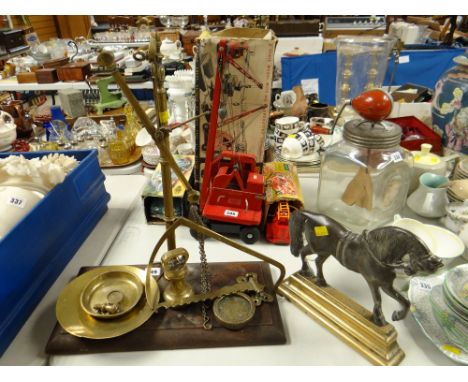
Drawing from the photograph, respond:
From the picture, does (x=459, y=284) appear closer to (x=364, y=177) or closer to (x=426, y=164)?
(x=364, y=177)

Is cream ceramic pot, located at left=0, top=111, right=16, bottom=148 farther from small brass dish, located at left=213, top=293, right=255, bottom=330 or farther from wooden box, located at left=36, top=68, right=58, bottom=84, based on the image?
small brass dish, located at left=213, top=293, right=255, bottom=330

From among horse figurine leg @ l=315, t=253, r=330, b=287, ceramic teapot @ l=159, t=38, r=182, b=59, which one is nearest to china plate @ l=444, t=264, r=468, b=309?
horse figurine leg @ l=315, t=253, r=330, b=287

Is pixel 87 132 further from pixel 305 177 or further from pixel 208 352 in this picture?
pixel 208 352

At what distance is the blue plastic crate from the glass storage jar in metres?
0.62

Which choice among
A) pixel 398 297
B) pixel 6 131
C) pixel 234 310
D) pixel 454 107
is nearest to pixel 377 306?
pixel 398 297

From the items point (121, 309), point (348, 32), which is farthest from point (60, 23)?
point (121, 309)

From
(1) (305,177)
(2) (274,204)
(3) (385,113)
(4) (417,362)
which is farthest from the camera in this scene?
(1) (305,177)

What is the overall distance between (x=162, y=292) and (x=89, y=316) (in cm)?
14

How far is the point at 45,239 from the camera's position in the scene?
2.40ft

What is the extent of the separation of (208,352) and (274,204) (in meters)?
0.39

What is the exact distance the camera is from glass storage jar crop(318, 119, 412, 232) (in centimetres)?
73

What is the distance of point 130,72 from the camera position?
6.64 feet

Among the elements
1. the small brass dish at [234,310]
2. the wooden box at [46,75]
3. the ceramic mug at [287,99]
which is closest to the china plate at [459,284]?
the small brass dish at [234,310]

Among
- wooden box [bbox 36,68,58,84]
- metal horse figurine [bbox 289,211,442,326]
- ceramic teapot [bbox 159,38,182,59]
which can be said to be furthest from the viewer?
ceramic teapot [bbox 159,38,182,59]
